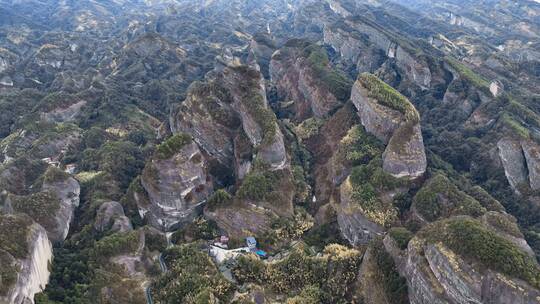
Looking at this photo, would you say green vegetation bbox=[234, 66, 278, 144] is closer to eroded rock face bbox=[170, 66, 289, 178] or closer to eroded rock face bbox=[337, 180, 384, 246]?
eroded rock face bbox=[170, 66, 289, 178]

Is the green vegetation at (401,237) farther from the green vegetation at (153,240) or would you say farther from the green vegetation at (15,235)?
the green vegetation at (15,235)

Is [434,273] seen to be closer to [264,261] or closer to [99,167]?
[264,261]

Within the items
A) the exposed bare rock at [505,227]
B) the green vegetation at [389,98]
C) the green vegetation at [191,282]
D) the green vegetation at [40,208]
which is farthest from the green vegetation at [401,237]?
the green vegetation at [40,208]

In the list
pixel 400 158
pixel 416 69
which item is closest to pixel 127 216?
pixel 400 158

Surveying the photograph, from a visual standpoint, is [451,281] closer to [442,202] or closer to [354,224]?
[442,202]

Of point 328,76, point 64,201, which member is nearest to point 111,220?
point 64,201

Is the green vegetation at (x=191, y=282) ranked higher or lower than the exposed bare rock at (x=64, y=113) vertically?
higher

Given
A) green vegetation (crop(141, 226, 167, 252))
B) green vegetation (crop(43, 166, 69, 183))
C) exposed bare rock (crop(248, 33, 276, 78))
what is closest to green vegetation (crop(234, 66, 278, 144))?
green vegetation (crop(141, 226, 167, 252))
